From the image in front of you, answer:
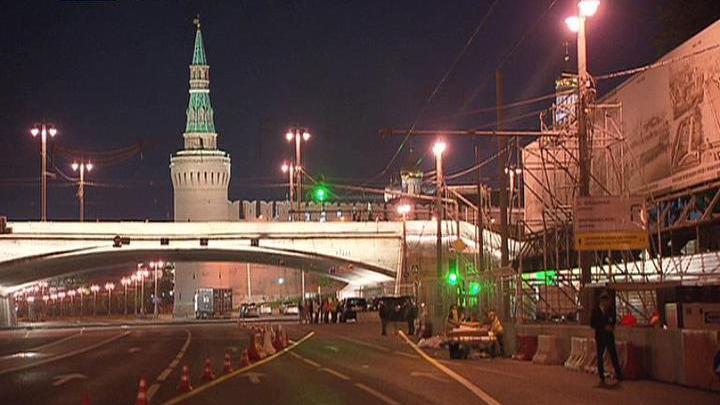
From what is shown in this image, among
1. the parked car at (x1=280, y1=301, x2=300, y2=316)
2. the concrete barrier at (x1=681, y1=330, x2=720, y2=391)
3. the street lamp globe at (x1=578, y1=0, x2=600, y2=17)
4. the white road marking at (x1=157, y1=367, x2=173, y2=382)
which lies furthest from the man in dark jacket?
the parked car at (x1=280, y1=301, x2=300, y2=316)

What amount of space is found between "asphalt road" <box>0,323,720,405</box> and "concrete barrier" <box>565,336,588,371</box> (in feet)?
1.19

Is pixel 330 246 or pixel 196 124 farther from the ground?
pixel 196 124

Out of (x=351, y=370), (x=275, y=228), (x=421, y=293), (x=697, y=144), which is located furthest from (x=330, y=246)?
(x=351, y=370)

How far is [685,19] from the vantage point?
56812mm

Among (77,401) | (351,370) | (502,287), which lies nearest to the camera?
(77,401)

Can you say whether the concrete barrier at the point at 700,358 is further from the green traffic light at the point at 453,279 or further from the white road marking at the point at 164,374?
the green traffic light at the point at 453,279

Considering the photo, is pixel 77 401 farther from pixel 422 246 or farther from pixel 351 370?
pixel 422 246

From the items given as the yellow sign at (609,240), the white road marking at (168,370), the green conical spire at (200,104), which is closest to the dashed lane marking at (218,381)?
the white road marking at (168,370)

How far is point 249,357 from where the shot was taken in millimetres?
34969

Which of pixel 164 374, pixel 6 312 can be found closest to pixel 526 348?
pixel 164 374

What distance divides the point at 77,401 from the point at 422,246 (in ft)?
243

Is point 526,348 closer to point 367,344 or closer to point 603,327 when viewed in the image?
point 603,327

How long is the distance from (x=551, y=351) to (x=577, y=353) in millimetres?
2495

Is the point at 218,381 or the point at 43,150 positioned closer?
the point at 218,381
